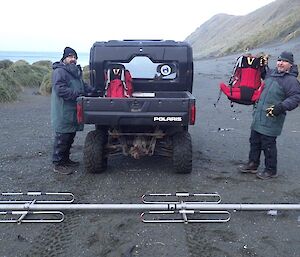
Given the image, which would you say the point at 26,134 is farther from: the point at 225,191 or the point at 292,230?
the point at 292,230

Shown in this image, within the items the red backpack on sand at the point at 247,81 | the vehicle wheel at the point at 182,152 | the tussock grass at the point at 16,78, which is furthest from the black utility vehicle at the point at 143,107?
the tussock grass at the point at 16,78

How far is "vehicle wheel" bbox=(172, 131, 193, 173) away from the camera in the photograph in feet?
20.4

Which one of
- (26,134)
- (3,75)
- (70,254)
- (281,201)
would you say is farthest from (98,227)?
(3,75)

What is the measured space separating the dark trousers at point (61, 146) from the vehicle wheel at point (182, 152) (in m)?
1.58

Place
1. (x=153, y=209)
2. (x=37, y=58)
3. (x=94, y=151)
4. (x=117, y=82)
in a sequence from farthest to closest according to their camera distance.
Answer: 1. (x=37, y=58)
2. (x=117, y=82)
3. (x=94, y=151)
4. (x=153, y=209)

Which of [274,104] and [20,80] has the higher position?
[274,104]

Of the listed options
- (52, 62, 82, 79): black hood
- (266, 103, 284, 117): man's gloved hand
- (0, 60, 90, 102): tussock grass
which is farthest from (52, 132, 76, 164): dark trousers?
(0, 60, 90, 102): tussock grass

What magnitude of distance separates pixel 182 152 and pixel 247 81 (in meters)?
1.49

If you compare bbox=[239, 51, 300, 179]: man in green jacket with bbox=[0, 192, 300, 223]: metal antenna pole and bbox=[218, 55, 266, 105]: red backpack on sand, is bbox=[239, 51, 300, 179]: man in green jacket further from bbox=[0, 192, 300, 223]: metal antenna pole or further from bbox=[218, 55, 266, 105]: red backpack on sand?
bbox=[0, 192, 300, 223]: metal antenna pole

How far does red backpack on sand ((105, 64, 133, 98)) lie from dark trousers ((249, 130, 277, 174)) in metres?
2.23

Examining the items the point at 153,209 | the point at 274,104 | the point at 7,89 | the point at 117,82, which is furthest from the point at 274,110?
the point at 7,89

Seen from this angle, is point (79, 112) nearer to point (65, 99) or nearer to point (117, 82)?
point (65, 99)

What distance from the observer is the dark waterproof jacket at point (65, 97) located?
6.15 meters

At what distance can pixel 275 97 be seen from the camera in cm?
600
